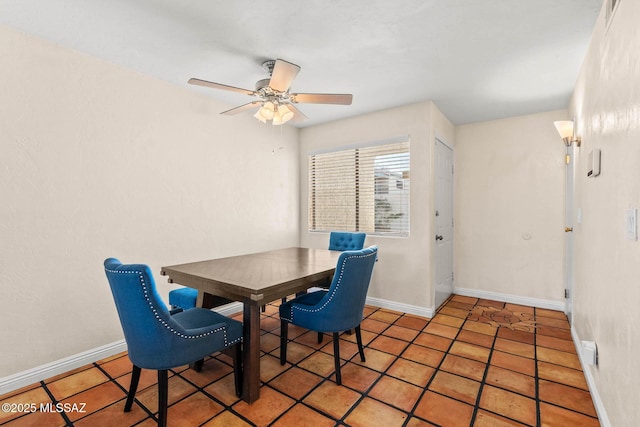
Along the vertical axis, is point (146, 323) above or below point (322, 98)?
below

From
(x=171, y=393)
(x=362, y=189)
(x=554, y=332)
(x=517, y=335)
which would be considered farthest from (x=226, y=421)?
(x=554, y=332)

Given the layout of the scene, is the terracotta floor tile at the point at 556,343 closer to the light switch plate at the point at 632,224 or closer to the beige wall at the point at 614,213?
the beige wall at the point at 614,213

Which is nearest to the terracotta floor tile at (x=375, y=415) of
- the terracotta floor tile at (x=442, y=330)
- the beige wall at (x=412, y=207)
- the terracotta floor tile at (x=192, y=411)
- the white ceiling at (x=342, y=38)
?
the terracotta floor tile at (x=192, y=411)

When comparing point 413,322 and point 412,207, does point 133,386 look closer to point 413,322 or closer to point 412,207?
point 413,322

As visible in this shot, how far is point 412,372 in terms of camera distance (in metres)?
2.31

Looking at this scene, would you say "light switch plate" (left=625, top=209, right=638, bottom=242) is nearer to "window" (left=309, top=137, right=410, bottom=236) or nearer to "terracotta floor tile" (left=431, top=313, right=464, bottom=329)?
"terracotta floor tile" (left=431, top=313, right=464, bottom=329)

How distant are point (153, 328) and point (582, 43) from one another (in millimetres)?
3420

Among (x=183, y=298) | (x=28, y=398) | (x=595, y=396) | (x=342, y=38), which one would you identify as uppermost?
(x=342, y=38)

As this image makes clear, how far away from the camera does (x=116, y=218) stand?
104 inches

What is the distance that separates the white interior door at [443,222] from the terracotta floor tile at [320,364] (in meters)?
1.77

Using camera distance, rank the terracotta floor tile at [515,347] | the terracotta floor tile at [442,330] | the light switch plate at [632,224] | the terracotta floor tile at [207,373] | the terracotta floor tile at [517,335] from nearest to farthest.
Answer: the light switch plate at [632,224] → the terracotta floor tile at [207,373] → the terracotta floor tile at [515,347] → the terracotta floor tile at [517,335] → the terracotta floor tile at [442,330]

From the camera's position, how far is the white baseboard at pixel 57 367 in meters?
2.09

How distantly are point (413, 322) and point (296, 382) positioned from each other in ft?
5.47

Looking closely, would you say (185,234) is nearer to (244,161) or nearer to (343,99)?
(244,161)
